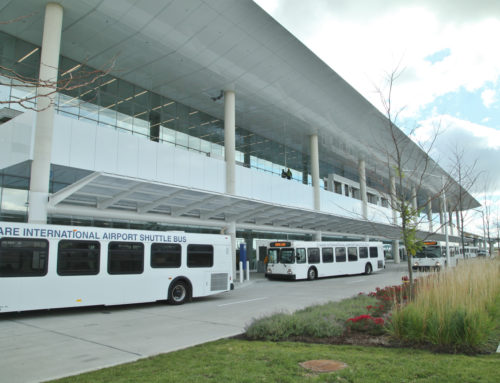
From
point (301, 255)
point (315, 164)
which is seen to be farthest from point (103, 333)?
point (315, 164)

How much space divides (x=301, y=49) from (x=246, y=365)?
21076mm

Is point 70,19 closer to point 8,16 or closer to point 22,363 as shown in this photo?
point 8,16

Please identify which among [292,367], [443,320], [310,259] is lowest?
[292,367]

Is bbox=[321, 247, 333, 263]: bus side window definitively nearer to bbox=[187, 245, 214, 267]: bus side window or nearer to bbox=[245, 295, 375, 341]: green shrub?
bbox=[187, 245, 214, 267]: bus side window

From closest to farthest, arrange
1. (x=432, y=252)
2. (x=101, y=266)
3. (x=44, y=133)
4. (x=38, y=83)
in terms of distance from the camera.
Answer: (x=38, y=83) < (x=101, y=266) < (x=44, y=133) < (x=432, y=252)

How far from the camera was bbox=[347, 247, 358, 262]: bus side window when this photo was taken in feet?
98.4

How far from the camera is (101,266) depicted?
1230cm

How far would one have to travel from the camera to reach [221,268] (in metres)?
16.1

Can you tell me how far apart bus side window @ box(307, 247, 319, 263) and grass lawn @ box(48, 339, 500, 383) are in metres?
19.3

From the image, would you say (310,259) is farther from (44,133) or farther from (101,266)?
(44,133)

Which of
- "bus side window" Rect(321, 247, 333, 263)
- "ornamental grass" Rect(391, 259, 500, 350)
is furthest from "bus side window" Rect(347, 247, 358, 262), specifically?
"ornamental grass" Rect(391, 259, 500, 350)

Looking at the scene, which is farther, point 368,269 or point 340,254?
point 368,269

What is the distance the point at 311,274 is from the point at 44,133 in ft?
60.7

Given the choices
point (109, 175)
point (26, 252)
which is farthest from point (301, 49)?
point (26, 252)
